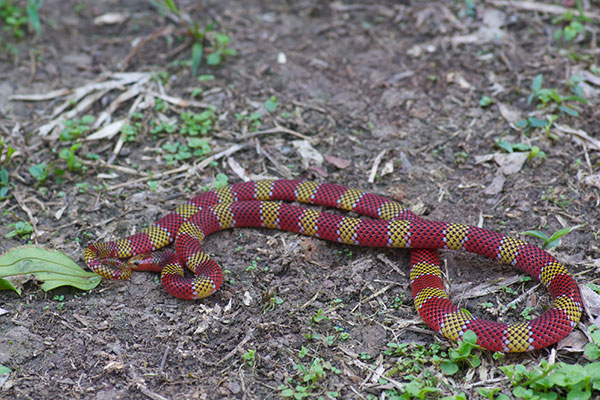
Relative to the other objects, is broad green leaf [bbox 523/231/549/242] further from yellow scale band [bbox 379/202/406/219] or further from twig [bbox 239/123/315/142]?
twig [bbox 239/123/315/142]

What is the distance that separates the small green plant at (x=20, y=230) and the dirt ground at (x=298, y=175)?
0.25ft

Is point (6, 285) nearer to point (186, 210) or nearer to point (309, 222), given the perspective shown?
point (186, 210)

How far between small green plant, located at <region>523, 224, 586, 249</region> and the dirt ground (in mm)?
100

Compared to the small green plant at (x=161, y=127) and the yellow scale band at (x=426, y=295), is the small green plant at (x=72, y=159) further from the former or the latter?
the yellow scale band at (x=426, y=295)

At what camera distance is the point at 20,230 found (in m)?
6.91

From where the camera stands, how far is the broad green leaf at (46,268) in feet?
20.3

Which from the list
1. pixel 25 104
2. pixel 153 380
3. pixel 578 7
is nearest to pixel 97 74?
pixel 25 104

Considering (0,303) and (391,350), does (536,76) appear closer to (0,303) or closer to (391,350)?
(391,350)

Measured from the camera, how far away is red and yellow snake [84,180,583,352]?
18.2ft

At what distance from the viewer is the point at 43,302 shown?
20.1 ft

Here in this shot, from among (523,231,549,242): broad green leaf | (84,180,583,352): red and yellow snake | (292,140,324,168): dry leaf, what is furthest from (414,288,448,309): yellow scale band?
(292,140,324,168): dry leaf

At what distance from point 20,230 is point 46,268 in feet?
3.15

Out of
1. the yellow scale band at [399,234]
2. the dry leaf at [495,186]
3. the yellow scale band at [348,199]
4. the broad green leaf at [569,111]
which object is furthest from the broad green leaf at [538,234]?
the broad green leaf at [569,111]

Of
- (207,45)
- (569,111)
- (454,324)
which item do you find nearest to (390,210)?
(454,324)
